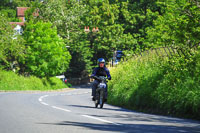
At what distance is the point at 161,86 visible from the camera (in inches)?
685

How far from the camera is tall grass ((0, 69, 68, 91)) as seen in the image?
47.9 meters

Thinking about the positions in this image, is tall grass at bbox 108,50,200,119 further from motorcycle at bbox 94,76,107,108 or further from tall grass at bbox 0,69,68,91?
tall grass at bbox 0,69,68,91

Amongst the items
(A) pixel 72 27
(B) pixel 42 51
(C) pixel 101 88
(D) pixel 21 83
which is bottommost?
(D) pixel 21 83

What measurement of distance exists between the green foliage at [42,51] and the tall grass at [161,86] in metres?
32.7

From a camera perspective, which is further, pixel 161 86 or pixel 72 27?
pixel 72 27

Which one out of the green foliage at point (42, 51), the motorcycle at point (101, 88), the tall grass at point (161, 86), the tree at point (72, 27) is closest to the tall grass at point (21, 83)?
the green foliage at point (42, 51)

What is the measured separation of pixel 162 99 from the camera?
16734 mm

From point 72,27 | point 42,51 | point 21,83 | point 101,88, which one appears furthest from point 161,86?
point 72,27

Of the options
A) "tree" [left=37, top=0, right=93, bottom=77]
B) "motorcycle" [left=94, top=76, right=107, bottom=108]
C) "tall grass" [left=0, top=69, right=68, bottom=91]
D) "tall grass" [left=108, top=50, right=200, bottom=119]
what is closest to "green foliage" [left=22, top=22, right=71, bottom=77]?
"tall grass" [left=0, top=69, right=68, bottom=91]

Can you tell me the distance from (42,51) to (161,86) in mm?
41181

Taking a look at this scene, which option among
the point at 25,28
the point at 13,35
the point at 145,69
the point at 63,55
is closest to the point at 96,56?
the point at 63,55

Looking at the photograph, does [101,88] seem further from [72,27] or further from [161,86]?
[72,27]

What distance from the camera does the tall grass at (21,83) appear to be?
157ft

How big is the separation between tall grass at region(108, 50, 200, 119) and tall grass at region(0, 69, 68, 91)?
2538 centimetres
